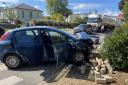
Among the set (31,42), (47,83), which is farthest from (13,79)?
(31,42)

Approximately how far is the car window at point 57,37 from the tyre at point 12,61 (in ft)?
5.20

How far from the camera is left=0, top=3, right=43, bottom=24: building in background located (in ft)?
299

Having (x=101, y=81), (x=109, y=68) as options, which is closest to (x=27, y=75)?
(x=109, y=68)

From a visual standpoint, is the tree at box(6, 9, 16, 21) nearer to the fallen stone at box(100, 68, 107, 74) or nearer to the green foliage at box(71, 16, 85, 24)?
the green foliage at box(71, 16, 85, 24)

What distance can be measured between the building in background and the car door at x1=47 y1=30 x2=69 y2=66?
261 feet

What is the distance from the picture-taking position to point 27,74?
11008mm

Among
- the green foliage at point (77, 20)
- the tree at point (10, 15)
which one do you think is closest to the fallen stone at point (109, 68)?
the green foliage at point (77, 20)

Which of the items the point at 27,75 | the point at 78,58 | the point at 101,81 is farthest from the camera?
the point at 78,58

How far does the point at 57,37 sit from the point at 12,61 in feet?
6.66

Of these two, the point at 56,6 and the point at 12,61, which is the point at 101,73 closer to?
the point at 12,61

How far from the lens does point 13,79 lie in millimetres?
10234

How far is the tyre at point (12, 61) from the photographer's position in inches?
479

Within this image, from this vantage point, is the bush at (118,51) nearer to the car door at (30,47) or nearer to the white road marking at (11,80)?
the car door at (30,47)

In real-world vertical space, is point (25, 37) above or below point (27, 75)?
above
